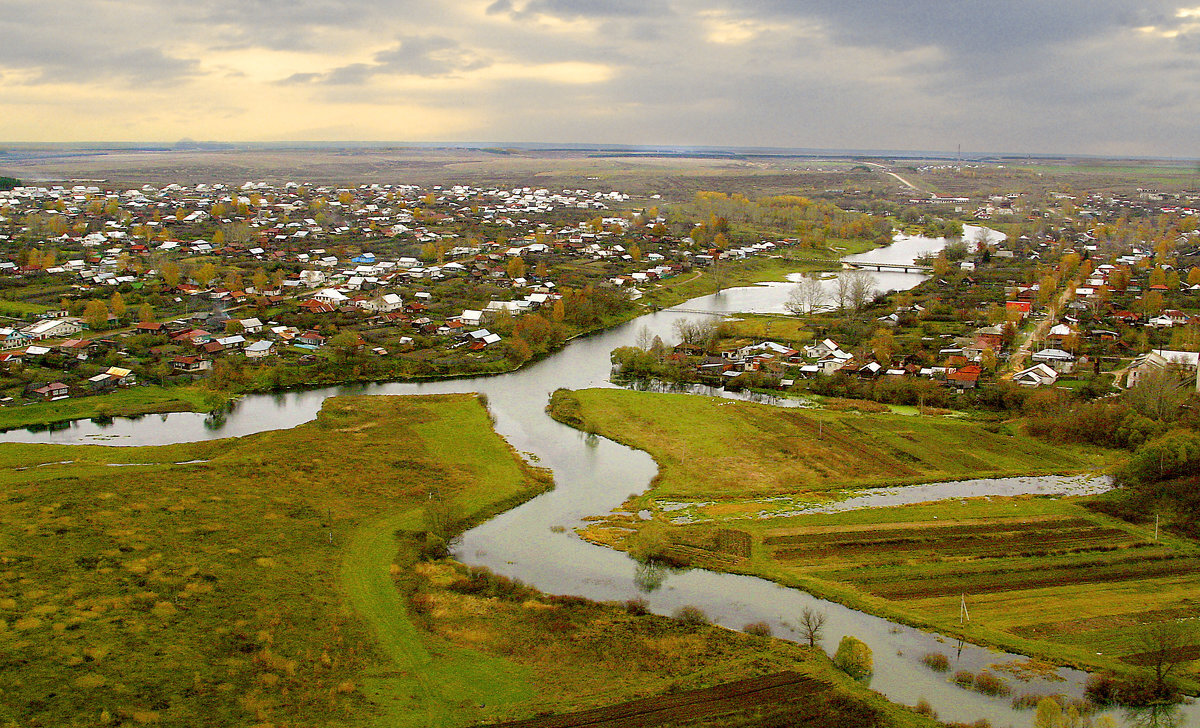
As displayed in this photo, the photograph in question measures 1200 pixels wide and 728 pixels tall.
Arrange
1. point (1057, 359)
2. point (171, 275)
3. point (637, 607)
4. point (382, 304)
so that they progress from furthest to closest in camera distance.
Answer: point (171, 275)
point (382, 304)
point (1057, 359)
point (637, 607)

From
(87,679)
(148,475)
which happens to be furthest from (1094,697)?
(148,475)

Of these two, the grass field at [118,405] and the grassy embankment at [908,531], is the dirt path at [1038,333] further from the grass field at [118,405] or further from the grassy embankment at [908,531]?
the grass field at [118,405]

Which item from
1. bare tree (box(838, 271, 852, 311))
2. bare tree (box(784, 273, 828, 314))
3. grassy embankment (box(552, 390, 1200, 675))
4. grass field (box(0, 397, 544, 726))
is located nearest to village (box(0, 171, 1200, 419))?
bare tree (box(838, 271, 852, 311))

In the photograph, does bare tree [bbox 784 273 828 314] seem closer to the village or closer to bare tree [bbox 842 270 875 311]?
the village

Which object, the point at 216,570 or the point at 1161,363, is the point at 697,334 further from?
the point at 216,570

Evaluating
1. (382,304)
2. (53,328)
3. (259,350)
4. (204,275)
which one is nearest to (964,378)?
(382,304)

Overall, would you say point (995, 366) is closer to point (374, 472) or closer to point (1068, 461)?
point (1068, 461)
